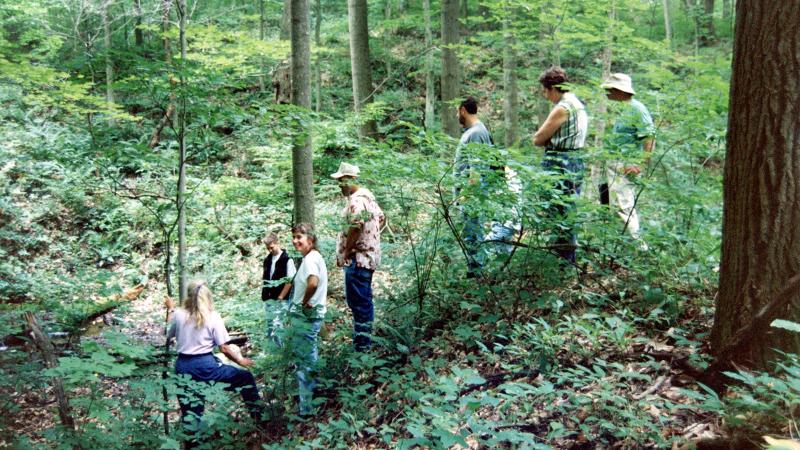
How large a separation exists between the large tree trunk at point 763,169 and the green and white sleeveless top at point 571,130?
2.32 metres

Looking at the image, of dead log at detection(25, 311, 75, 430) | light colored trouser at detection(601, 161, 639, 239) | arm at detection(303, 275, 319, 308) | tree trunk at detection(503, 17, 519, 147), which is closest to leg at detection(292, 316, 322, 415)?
arm at detection(303, 275, 319, 308)

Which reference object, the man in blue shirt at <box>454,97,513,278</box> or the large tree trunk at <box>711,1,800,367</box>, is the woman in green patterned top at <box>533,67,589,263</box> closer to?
the man in blue shirt at <box>454,97,513,278</box>

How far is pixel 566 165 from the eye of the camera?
540 centimetres

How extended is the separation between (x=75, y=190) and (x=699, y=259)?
13736 mm

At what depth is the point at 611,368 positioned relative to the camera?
3719 millimetres

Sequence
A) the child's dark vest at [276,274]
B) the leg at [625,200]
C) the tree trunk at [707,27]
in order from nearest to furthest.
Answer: the leg at [625,200], the child's dark vest at [276,274], the tree trunk at [707,27]

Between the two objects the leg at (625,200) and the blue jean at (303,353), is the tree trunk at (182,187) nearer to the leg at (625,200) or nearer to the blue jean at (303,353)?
the blue jean at (303,353)

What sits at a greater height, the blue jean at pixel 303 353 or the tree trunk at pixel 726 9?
the tree trunk at pixel 726 9

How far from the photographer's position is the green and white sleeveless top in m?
5.39

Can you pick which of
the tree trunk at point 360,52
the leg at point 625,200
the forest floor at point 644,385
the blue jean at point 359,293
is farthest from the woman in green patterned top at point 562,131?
the tree trunk at point 360,52

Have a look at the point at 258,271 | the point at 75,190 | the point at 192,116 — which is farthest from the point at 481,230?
the point at 75,190

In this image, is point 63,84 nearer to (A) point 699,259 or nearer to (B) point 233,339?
(B) point 233,339

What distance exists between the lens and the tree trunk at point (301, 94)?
237 inches

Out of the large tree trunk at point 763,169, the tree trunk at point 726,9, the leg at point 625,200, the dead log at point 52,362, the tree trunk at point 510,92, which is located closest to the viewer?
the large tree trunk at point 763,169
